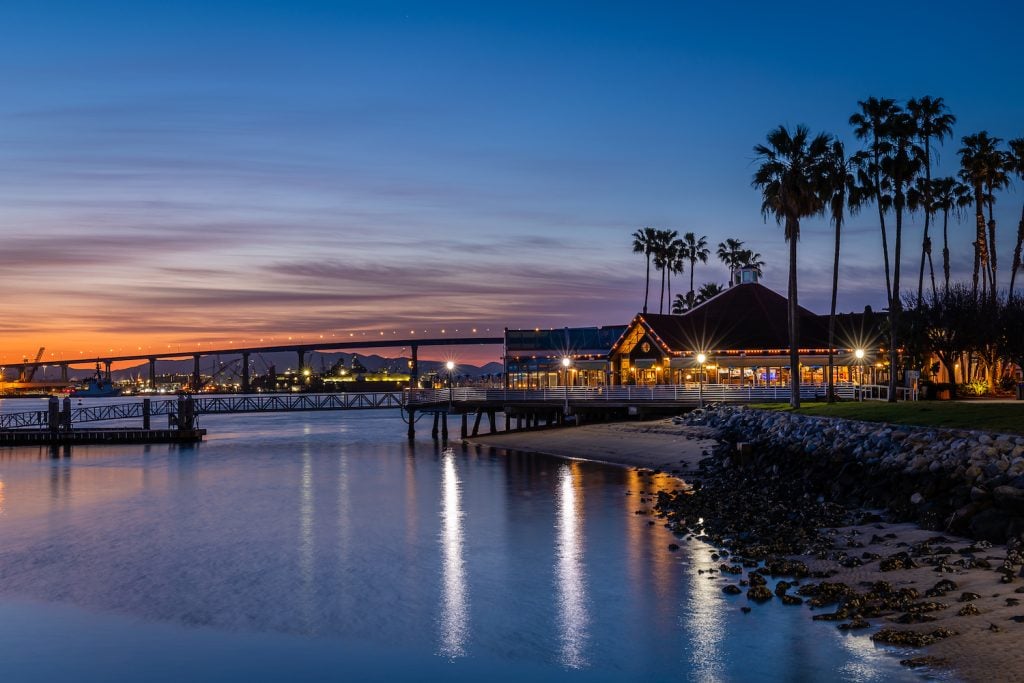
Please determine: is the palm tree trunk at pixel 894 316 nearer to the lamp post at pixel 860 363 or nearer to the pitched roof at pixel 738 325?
the lamp post at pixel 860 363

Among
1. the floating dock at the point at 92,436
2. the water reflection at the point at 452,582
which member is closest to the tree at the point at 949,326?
the water reflection at the point at 452,582

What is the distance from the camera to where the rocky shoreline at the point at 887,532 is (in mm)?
16172

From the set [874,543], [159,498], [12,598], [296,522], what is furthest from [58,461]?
[874,543]

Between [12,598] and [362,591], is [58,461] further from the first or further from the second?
[362,591]

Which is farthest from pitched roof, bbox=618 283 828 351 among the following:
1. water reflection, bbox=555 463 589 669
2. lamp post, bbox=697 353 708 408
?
water reflection, bbox=555 463 589 669

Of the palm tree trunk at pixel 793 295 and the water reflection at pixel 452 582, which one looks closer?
the water reflection at pixel 452 582

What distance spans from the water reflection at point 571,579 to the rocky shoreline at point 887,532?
10.3ft

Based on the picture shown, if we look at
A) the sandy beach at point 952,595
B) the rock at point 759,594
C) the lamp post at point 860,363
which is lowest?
the rock at point 759,594

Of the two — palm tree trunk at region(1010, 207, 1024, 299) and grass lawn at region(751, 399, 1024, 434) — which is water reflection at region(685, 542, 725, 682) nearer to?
grass lawn at region(751, 399, 1024, 434)

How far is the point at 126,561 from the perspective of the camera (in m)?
27.5

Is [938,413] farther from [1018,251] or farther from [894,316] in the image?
[1018,251]

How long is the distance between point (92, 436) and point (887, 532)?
65.9 metres

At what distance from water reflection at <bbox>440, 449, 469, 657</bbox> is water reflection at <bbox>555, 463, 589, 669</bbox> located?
6.63ft

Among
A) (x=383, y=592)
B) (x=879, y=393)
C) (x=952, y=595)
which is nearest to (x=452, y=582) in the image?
(x=383, y=592)
